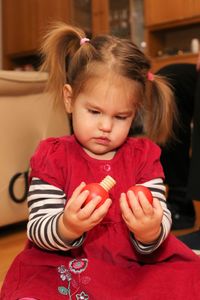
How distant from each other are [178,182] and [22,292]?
0.93 m

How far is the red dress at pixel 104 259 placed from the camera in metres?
0.68

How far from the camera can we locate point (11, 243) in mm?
1311

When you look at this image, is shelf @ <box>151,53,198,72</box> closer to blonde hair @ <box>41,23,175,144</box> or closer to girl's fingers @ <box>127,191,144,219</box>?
blonde hair @ <box>41,23,175,144</box>

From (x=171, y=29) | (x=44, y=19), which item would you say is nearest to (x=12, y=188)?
(x=171, y=29)

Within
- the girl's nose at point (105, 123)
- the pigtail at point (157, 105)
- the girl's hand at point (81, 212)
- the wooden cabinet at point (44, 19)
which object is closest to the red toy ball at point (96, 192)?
the girl's hand at point (81, 212)

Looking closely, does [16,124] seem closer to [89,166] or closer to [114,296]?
[89,166]

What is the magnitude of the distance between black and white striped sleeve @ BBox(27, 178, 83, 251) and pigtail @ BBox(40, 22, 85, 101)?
0.21 meters

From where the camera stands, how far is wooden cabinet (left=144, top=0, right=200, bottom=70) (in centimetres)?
288

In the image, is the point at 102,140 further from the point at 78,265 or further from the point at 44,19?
the point at 44,19

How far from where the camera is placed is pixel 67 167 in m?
0.77

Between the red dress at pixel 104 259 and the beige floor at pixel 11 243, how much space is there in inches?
12.1

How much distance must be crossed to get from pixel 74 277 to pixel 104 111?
0.27 metres

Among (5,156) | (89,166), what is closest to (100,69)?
(89,166)

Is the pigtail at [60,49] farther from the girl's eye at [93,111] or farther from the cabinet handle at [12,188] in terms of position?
the cabinet handle at [12,188]
